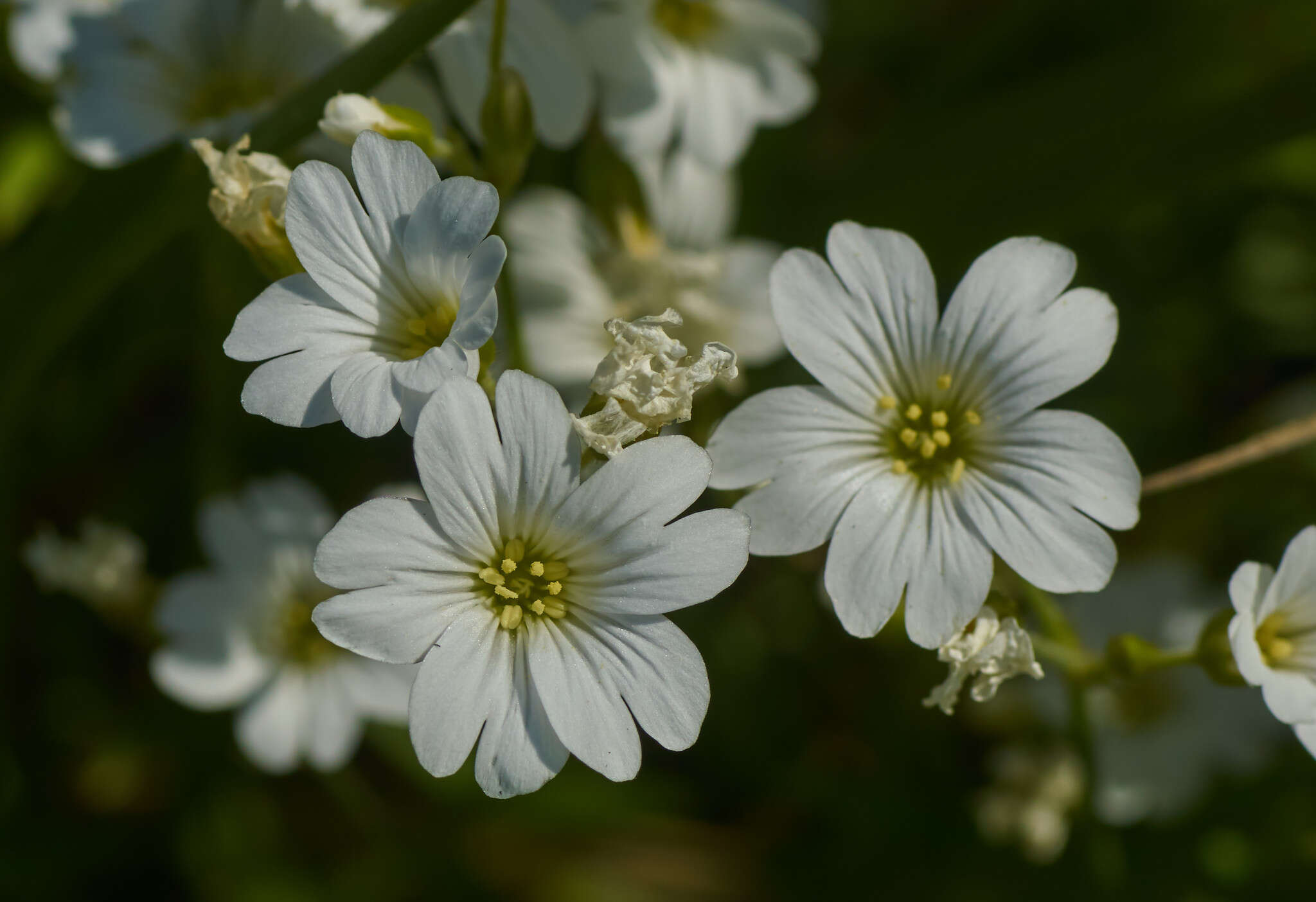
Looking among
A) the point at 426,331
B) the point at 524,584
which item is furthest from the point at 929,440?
the point at 426,331

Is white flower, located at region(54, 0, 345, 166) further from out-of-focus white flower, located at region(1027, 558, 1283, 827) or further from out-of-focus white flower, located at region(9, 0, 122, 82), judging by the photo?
out-of-focus white flower, located at region(1027, 558, 1283, 827)

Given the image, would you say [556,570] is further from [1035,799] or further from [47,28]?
[47,28]

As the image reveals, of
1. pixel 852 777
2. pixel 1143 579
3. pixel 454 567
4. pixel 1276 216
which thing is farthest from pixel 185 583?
pixel 1276 216

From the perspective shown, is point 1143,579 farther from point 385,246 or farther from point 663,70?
point 385,246

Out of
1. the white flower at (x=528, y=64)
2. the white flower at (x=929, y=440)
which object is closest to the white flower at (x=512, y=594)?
the white flower at (x=929, y=440)

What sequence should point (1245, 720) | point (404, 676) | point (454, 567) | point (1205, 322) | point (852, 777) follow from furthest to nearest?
1. point (1205, 322)
2. point (852, 777)
3. point (1245, 720)
4. point (404, 676)
5. point (454, 567)
